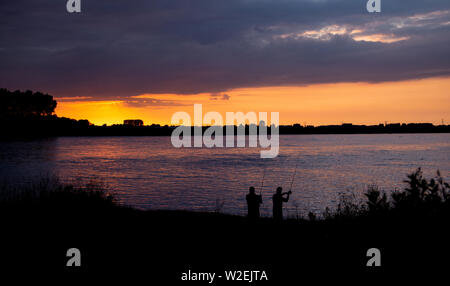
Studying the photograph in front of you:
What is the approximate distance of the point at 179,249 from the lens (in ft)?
30.3

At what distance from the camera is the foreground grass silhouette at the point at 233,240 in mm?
6980

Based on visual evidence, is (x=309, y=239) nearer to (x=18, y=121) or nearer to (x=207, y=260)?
(x=207, y=260)

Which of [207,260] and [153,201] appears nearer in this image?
[207,260]

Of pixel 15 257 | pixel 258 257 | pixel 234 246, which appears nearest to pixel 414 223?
pixel 258 257

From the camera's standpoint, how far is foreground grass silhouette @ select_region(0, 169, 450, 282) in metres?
6.98

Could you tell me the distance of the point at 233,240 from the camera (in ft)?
33.2

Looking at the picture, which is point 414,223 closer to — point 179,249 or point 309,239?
point 309,239

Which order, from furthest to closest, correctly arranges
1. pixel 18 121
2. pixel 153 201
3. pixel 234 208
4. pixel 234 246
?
1. pixel 18 121
2. pixel 153 201
3. pixel 234 208
4. pixel 234 246
